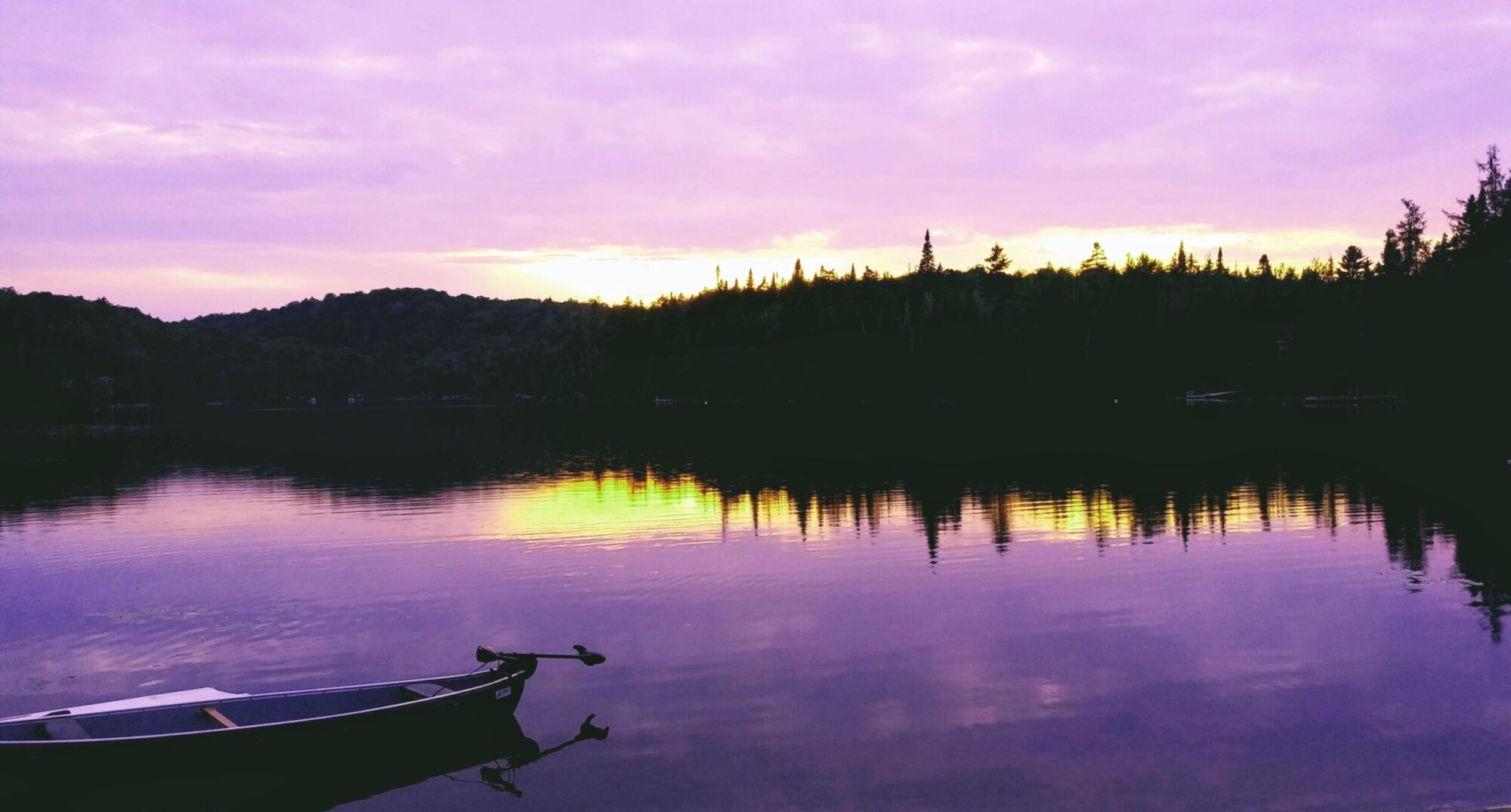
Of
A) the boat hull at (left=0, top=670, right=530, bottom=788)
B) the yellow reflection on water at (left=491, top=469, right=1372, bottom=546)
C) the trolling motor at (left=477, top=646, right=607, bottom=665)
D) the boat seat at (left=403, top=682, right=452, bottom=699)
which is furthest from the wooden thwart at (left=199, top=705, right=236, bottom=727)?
the yellow reflection on water at (left=491, top=469, right=1372, bottom=546)

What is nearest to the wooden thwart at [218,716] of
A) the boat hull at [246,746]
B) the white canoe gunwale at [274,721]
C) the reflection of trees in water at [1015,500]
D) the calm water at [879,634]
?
the white canoe gunwale at [274,721]

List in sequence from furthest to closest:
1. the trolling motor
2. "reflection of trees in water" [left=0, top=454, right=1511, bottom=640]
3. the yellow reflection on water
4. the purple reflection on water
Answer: the yellow reflection on water → "reflection of trees in water" [left=0, top=454, right=1511, bottom=640] → the trolling motor → the purple reflection on water

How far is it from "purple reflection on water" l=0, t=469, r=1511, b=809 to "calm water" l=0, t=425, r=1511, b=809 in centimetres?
11

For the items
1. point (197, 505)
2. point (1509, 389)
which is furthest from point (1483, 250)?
point (197, 505)

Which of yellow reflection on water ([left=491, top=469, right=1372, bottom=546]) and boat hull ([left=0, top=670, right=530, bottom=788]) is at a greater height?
boat hull ([left=0, top=670, right=530, bottom=788])

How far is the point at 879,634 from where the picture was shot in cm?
2991

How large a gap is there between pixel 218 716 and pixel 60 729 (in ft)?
8.55

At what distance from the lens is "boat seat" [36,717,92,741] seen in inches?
755

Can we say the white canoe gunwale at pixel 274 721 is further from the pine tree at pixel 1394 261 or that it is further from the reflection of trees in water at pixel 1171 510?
the pine tree at pixel 1394 261

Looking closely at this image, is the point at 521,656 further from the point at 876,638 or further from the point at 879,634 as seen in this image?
the point at 879,634

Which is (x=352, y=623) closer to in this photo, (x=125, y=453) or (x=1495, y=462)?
(x=1495, y=462)

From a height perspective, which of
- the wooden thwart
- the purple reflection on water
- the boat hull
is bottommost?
the purple reflection on water

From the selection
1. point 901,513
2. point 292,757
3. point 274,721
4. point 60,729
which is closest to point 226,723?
point 274,721

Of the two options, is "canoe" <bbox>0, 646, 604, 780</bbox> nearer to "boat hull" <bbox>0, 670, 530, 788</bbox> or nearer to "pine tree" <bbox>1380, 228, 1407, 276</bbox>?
"boat hull" <bbox>0, 670, 530, 788</bbox>
